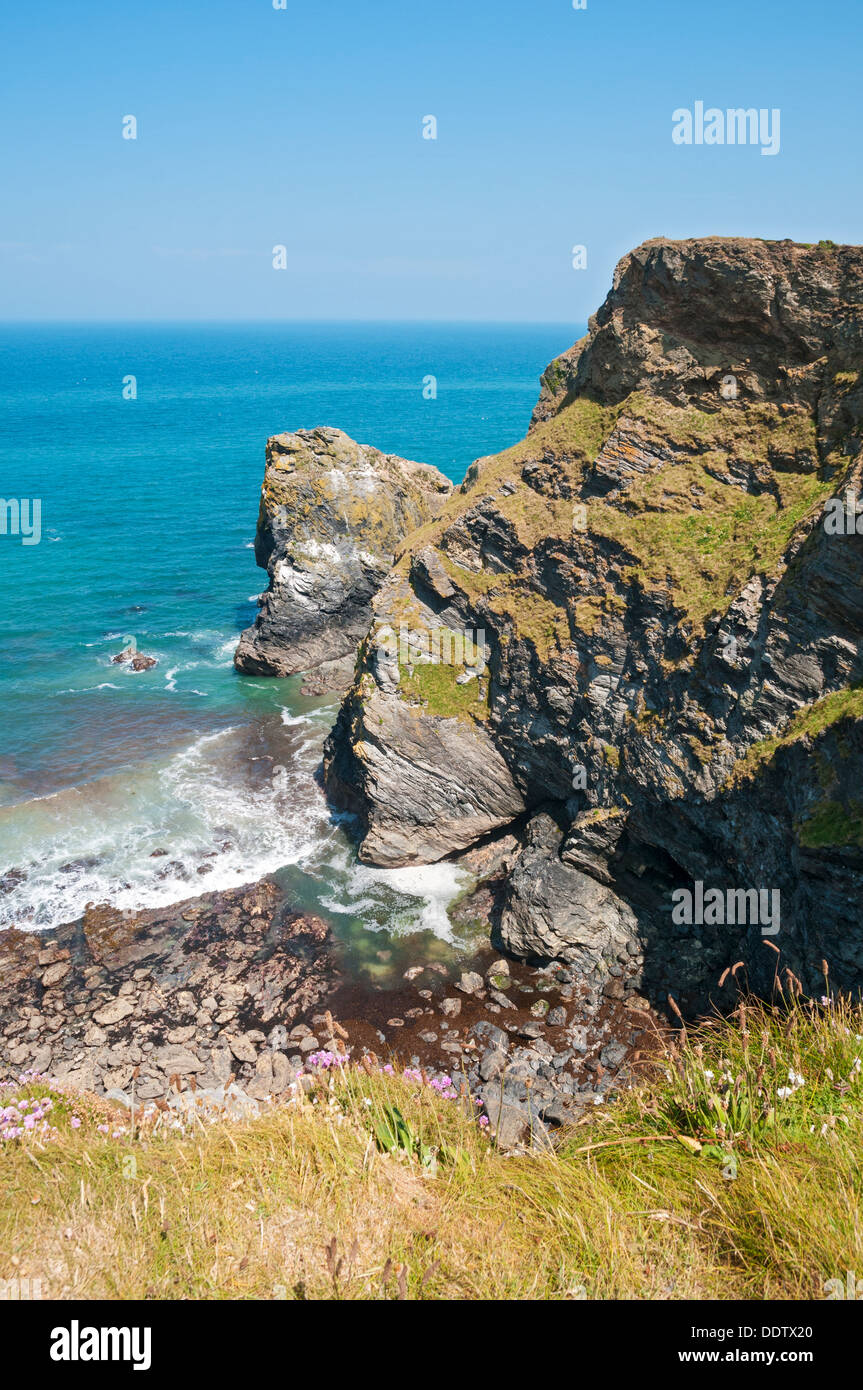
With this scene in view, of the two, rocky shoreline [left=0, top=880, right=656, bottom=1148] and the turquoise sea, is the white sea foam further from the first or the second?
rocky shoreline [left=0, top=880, right=656, bottom=1148]

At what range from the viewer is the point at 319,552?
50031 mm

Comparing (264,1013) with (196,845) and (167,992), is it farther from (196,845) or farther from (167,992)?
(196,845)

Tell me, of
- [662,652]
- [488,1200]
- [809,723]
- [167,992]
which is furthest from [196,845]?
[488,1200]

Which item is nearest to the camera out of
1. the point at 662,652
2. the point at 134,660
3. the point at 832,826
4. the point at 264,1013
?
the point at 832,826

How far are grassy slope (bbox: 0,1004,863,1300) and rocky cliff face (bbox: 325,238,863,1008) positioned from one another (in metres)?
12.5

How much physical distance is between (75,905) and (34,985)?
13.1ft

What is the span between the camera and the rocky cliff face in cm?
2108

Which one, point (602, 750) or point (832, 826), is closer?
point (832, 826)

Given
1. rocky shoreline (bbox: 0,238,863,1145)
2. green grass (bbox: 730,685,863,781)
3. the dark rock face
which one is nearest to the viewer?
green grass (bbox: 730,685,863,781)

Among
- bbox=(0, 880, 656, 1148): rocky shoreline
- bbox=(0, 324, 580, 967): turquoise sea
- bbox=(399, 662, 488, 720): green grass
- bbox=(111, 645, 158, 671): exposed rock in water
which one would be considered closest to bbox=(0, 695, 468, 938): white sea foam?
bbox=(0, 324, 580, 967): turquoise sea

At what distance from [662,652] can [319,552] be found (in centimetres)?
2954

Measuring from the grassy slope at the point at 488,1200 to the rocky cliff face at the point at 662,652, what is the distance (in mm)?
12510
